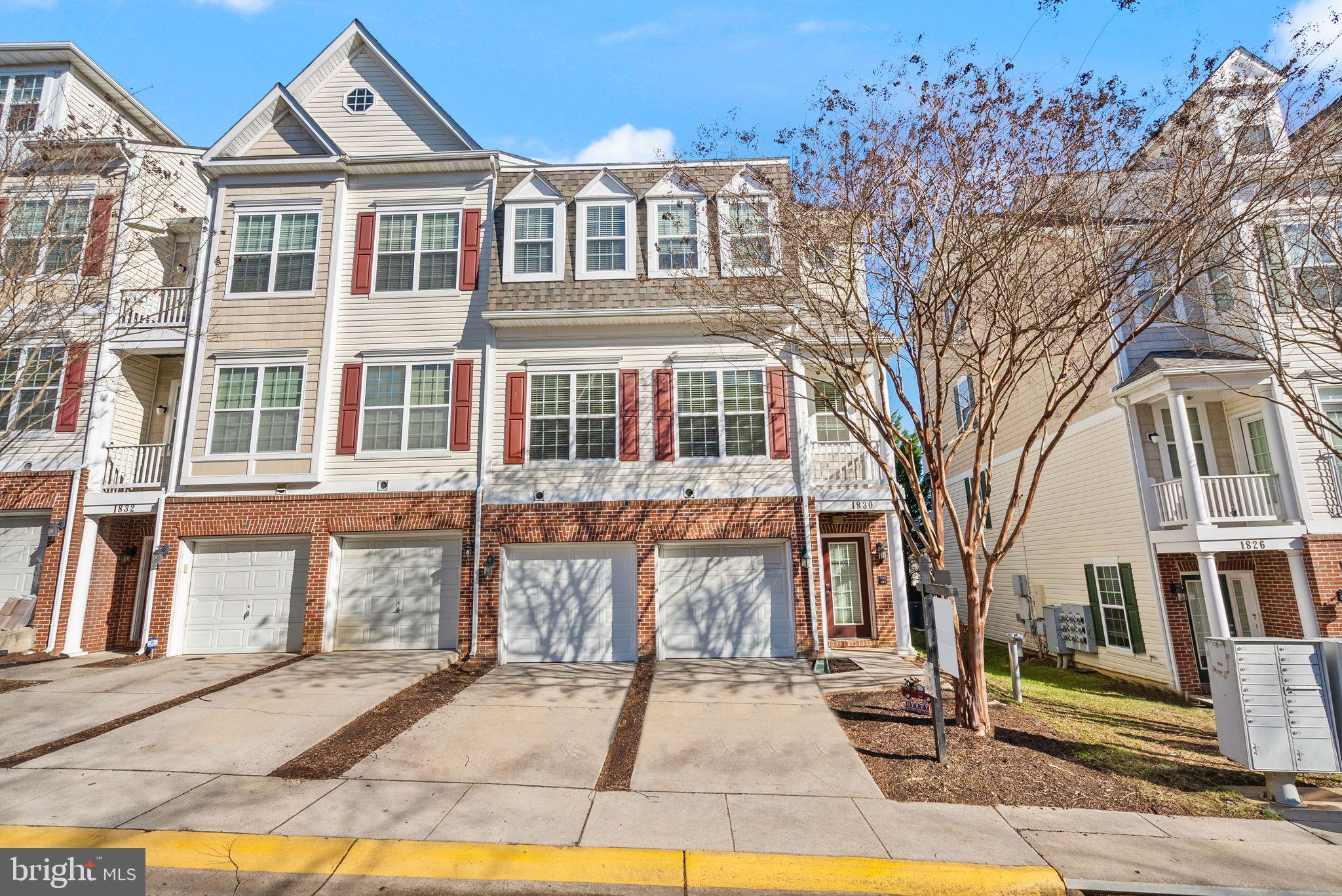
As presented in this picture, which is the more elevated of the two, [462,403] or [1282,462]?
[462,403]

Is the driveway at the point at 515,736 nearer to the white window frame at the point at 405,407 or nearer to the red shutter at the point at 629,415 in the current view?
the red shutter at the point at 629,415

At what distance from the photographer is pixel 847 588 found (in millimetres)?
13266

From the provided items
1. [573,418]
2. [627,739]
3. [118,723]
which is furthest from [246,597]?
[627,739]

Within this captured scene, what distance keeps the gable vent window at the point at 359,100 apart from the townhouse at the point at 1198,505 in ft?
54.9

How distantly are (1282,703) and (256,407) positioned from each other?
53.9ft

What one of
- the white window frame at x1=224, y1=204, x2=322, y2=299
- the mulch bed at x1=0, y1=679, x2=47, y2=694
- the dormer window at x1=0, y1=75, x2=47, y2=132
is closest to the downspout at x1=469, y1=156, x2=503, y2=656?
the white window frame at x1=224, y1=204, x2=322, y2=299

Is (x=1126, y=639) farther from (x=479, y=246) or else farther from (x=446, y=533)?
(x=479, y=246)

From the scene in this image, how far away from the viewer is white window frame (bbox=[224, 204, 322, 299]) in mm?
13172

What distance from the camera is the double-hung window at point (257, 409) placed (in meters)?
12.6

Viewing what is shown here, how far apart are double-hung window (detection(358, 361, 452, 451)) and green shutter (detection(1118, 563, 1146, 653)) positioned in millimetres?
14356

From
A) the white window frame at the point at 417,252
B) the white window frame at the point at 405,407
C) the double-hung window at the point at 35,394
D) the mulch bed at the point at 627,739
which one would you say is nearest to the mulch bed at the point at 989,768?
the mulch bed at the point at 627,739

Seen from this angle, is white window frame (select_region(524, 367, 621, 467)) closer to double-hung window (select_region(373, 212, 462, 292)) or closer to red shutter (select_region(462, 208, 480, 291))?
red shutter (select_region(462, 208, 480, 291))

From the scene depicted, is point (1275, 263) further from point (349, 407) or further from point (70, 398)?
point (70, 398)

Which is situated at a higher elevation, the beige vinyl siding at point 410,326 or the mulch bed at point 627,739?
the beige vinyl siding at point 410,326
